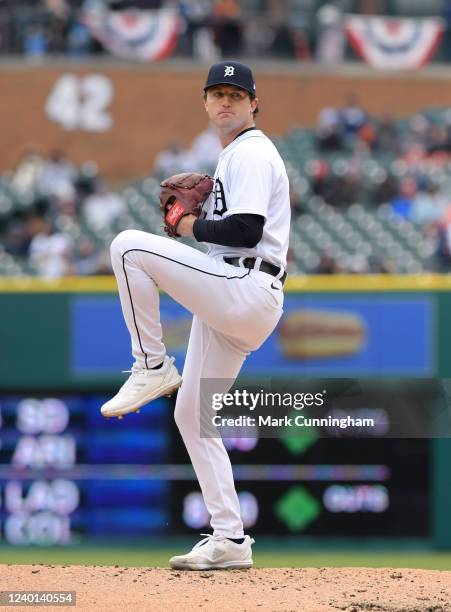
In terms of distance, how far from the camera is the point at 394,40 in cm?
1945

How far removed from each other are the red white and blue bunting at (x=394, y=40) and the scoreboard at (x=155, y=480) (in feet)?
37.0

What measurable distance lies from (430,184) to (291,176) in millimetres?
1625

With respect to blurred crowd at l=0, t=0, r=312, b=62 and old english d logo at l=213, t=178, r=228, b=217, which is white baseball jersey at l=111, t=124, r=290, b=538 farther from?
blurred crowd at l=0, t=0, r=312, b=62

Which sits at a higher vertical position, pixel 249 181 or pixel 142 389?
pixel 249 181

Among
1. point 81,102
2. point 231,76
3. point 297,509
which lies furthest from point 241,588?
point 81,102

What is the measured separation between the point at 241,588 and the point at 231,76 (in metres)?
1.91

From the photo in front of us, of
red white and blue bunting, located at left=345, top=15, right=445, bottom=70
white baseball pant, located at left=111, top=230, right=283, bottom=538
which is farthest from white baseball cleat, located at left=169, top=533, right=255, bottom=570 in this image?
red white and blue bunting, located at left=345, top=15, right=445, bottom=70

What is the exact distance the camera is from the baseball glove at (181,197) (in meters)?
4.80

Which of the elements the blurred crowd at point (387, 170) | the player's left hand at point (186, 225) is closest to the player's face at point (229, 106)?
the player's left hand at point (186, 225)

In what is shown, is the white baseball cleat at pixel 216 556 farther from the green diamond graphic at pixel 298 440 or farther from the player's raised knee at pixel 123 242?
the green diamond graphic at pixel 298 440

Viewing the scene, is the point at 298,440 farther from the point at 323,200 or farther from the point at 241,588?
the point at 323,200

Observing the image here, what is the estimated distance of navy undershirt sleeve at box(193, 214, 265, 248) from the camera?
4660 millimetres

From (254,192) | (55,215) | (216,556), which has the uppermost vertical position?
(55,215)

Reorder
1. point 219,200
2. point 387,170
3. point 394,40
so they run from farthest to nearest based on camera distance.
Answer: point 394,40
point 387,170
point 219,200
